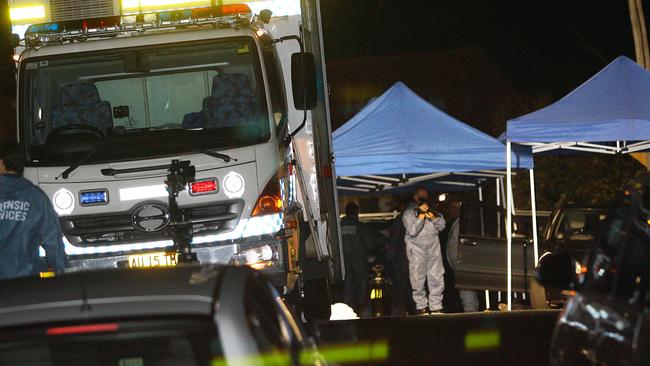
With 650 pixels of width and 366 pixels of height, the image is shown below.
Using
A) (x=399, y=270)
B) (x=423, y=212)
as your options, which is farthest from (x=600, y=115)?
(x=399, y=270)

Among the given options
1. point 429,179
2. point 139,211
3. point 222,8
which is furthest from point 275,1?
point 429,179

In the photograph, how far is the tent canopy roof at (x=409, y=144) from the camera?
54.5 feet

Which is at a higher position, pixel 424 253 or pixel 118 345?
pixel 118 345

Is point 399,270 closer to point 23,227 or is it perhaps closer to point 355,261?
point 355,261

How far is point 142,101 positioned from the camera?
9984 mm

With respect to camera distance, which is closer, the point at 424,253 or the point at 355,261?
the point at 355,261

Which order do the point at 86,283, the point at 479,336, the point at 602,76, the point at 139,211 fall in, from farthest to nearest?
the point at 602,76
the point at 479,336
the point at 139,211
the point at 86,283

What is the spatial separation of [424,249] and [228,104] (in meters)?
7.44

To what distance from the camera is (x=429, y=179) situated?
66.9 feet

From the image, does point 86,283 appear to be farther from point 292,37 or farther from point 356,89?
point 356,89

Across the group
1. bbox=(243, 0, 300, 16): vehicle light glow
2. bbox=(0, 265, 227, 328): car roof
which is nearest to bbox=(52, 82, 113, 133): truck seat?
bbox=(243, 0, 300, 16): vehicle light glow

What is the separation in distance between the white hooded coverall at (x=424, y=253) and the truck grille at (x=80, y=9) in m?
6.83

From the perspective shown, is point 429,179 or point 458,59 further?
point 458,59

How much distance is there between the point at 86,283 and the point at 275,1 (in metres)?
6.53
